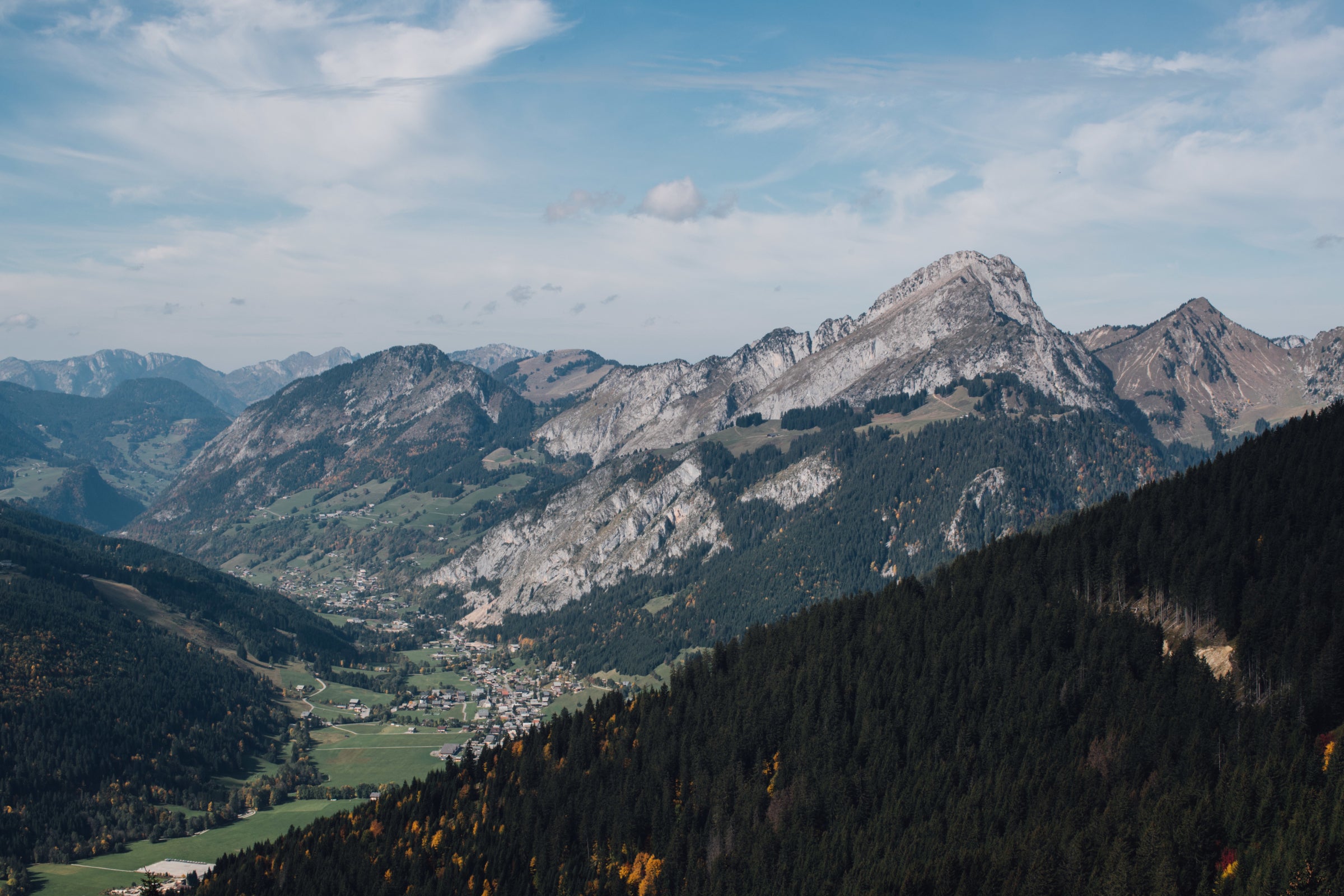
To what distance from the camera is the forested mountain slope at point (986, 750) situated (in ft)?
300

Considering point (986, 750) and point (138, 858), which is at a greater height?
point (986, 750)

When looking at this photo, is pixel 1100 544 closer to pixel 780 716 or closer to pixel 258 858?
pixel 780 716

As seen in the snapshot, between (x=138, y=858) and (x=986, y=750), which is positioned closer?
(x=986, y=750)

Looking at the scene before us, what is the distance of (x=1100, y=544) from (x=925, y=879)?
244 ft

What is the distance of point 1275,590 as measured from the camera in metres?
119

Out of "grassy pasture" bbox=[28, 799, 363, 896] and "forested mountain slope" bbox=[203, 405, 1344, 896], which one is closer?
"forested mountain slope" bbox=[203, 405, 1344, 896]

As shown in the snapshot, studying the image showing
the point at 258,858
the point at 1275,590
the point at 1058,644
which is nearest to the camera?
the point at 1275,590

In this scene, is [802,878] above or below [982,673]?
below

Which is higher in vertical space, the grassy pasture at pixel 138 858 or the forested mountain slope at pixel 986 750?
the forested mountain slope at pixel 986 750

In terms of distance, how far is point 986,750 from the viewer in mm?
120312

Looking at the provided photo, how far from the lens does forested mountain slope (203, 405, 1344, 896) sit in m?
91.4

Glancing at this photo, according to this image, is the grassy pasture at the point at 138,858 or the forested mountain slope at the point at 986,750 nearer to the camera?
the forested mountain slope at the point at 986,750

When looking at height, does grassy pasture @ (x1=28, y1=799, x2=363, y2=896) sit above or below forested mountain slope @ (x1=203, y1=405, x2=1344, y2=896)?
below

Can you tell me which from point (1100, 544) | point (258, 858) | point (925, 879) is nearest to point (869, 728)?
point (925, 879)
